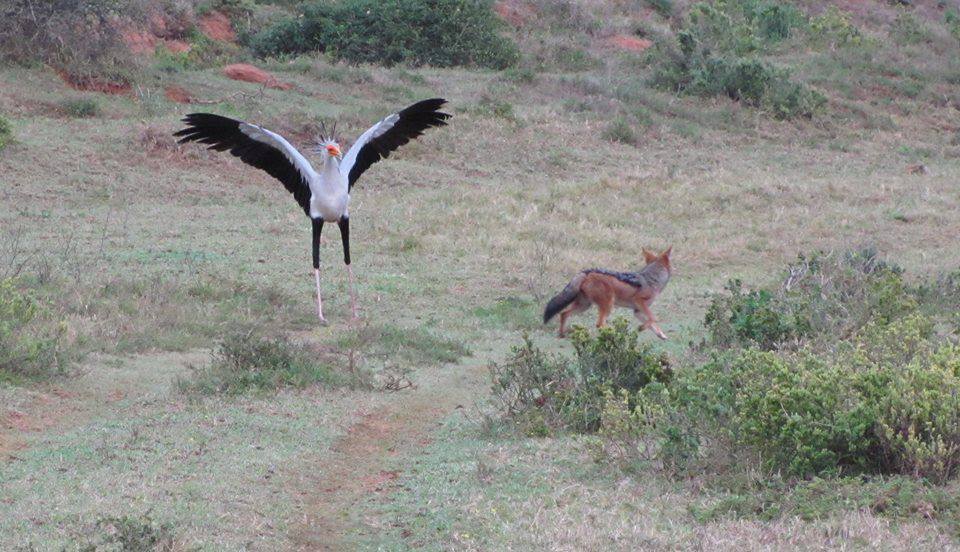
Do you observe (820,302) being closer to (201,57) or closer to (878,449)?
(878,449)

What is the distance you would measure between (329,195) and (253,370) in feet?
12.8

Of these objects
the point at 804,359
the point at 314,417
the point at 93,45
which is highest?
the point at 93,45

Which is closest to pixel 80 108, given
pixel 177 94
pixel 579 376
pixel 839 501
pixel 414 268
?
pixel 177 94

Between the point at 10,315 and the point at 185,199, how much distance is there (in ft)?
24.8

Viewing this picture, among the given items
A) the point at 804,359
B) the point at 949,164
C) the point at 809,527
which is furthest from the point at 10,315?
the point at 949,164

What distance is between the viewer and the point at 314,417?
8.30m

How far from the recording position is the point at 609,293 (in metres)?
11.5

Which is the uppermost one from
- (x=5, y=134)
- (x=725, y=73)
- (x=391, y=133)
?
(x=725, y=73)

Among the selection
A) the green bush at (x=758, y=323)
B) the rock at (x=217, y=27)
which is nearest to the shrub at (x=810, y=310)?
the green bush at (x=758, y=323)

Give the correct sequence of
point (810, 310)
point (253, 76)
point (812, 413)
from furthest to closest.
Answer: point (253, 76) → point (810, 310) → point (812, 413)

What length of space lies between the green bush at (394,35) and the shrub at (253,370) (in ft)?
61.5

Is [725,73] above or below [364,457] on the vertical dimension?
above

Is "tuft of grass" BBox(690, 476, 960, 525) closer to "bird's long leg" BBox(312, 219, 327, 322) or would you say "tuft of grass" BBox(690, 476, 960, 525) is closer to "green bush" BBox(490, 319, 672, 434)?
"green bush" BBox(490, 319, 672, 434)

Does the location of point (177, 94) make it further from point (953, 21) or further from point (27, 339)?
point (953, 21)
